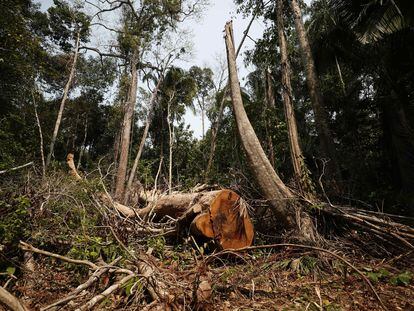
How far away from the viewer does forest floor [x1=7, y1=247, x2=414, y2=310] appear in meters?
2.77

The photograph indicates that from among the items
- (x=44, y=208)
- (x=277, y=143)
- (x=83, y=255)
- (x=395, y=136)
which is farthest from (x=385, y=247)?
(x=277, y=143)

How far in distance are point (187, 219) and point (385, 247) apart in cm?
305

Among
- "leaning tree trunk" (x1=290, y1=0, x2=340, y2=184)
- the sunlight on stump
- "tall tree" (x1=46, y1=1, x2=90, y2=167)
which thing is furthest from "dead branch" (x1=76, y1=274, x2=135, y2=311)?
"tall tree" (x1=46, y1=1, x2=90, y2=167)

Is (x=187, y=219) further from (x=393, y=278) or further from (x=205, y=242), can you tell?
(x=393, y=278)

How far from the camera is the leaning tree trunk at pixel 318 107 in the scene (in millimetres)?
6366

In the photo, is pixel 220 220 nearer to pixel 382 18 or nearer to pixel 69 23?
pixel 382 18

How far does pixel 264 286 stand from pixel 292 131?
9.91ft

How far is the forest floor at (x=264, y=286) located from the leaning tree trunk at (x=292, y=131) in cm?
134

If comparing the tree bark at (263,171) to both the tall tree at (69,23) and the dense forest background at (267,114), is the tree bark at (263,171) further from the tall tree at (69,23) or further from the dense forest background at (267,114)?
the tall tree at (69,23)

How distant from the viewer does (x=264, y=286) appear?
336cm

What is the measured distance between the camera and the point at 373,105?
9.69 meters

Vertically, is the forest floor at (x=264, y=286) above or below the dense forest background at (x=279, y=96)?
below

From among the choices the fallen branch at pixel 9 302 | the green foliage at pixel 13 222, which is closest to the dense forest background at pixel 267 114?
the green foliage at pixel 13 222

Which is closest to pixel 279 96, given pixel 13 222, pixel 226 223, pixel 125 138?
pixel 125 138
